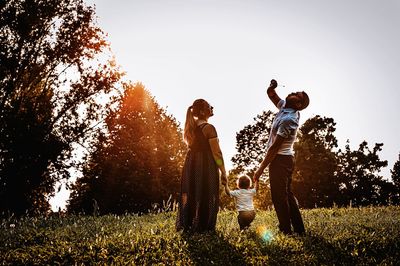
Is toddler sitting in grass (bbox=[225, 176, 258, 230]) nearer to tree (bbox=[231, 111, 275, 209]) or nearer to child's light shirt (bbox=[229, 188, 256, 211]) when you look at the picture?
child's light shirt (bbox=[229, 188, 256, 211])

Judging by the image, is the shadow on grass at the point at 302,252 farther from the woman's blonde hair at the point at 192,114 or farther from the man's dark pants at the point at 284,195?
the woman's blonde hair at the point at 192,114

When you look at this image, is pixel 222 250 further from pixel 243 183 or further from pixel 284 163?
pixel 243 183

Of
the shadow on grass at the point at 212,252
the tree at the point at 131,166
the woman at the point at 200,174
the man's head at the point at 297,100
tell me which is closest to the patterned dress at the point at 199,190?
the woman at the point at 200,174

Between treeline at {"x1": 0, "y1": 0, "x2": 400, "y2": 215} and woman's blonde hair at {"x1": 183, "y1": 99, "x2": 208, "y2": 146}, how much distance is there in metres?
5.61

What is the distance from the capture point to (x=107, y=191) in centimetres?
3625

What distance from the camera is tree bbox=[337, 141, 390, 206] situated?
160ft

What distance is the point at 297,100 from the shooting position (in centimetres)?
705

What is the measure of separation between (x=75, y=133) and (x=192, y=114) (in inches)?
805

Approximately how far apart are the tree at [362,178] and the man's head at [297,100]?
45022 millimetres

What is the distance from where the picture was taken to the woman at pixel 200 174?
7.47 m

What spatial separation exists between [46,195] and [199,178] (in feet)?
72.1

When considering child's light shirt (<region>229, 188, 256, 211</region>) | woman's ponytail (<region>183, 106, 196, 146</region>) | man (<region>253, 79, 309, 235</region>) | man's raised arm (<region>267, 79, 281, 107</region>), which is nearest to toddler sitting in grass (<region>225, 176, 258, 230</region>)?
child's light shirt (<region>229, 188, 256, 211</region>)

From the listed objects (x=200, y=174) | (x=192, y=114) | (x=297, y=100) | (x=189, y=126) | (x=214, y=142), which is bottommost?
(x=200, y=174)

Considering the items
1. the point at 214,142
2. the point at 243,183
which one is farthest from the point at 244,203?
the point at 214,142
